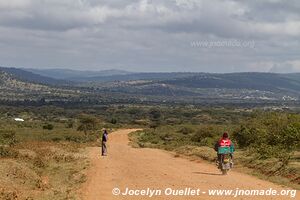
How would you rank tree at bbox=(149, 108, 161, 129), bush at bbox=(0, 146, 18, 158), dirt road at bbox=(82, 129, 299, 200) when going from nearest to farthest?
dirt road at bbox=(82, 129, 299, 200), bush at bbox=(0, 146, 18, 158), tree at bbox=(149, 108, 161, 129)

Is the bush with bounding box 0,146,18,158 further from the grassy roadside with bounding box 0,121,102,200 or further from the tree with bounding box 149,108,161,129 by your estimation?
the tree with bounding box 149,108,161,129

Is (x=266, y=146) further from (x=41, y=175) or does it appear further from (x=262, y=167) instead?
(x=41, y=175)

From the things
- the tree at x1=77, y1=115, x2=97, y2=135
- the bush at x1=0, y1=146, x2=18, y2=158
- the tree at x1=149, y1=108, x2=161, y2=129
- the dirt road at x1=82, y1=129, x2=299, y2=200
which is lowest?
the tree at x1=149, y1=108, x2=161, y2=129

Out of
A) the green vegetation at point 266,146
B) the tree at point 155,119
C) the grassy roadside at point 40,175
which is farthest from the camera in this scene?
the tree at point 155,119

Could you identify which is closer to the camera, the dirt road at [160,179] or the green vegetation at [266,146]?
the dirt road at [160,179]

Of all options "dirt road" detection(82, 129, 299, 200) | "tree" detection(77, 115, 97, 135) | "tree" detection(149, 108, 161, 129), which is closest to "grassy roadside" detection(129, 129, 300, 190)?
"dirt road" detection(82, 129, 299, 200)

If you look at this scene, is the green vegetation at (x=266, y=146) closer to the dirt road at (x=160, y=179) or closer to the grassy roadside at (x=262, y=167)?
the grassy roadside at (x=262, y=167)

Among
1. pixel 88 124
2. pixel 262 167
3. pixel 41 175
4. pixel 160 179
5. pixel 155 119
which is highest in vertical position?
pixel 160 179

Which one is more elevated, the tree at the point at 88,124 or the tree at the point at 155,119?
the tree at the point at 88,124

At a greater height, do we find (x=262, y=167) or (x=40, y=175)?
(x=262, y=167)

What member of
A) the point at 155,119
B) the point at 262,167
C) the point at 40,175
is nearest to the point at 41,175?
the point at 40,175

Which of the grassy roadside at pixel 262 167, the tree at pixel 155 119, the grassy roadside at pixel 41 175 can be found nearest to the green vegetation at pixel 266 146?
the grassy roadside at pixel 262 167

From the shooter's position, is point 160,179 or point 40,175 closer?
point 160,179

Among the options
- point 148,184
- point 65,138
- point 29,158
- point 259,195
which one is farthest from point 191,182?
point 65,138
